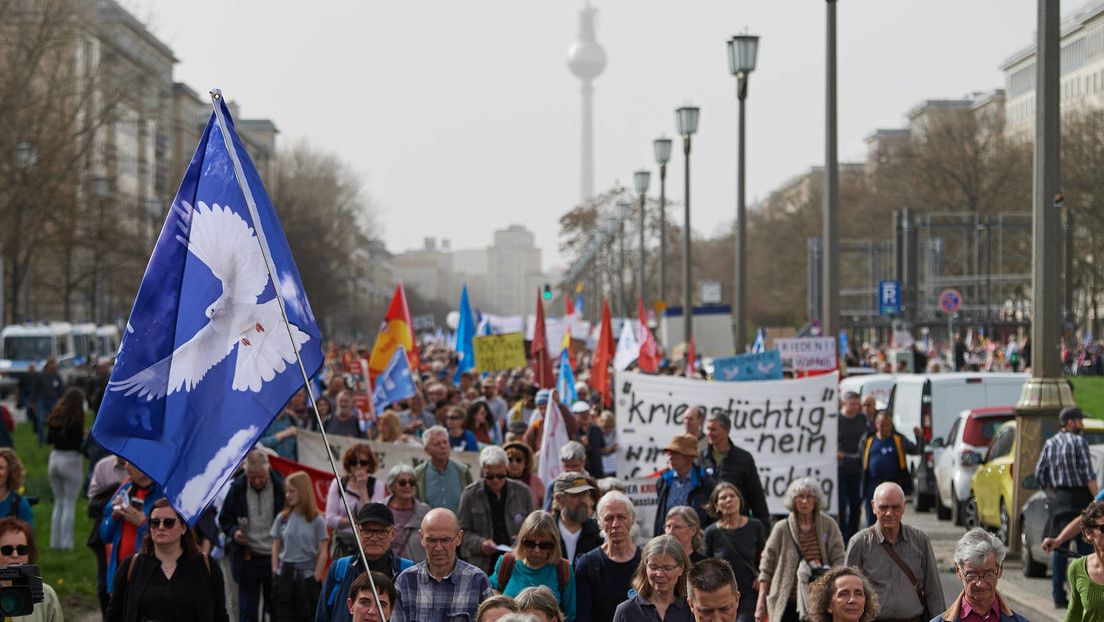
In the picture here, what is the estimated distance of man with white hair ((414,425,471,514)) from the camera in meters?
10.4

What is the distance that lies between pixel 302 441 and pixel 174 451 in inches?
313

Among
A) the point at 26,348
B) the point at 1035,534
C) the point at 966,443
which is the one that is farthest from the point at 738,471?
the point at 26,348

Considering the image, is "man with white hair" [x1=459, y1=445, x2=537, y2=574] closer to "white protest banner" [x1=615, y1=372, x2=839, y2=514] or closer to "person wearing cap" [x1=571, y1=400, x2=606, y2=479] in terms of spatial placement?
"white protest banner" [x1=615, y1=372, x2=839, y2=514]

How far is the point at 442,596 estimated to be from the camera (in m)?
6.87

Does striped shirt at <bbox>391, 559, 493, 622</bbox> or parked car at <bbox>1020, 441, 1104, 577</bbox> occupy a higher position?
striped shirt at <bbox>391, 559, 493, 622</bbox>

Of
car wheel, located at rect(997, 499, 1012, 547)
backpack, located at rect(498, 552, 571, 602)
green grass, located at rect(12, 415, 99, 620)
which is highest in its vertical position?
backpack, located at rect(498, 552, 571, 602)

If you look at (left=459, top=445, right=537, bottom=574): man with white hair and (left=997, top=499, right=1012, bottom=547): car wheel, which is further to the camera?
(left=997, top=499, right=1012, bottom=547): car wheel

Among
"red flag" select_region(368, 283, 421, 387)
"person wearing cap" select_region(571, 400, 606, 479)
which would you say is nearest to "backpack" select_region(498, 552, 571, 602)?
"person wearing cap" select_region(571, 400, 606, 479)

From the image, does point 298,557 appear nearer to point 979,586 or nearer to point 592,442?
point 979,586

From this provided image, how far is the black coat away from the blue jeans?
21.5ft

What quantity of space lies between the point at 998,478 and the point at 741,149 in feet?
32.7

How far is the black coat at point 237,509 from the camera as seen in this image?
10.3m

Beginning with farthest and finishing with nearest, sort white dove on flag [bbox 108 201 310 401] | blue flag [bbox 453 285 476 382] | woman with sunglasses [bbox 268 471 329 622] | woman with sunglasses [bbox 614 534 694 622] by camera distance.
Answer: blue flag [bbox 453 285 476 382], woman with sunglasses [bbox 268 471 329 622], woman with sunglasses [bbox 614 534 694 622], white dove on flag [bbox 108 201 310 401]

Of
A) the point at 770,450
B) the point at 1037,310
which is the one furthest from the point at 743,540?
the point at 1037,310
